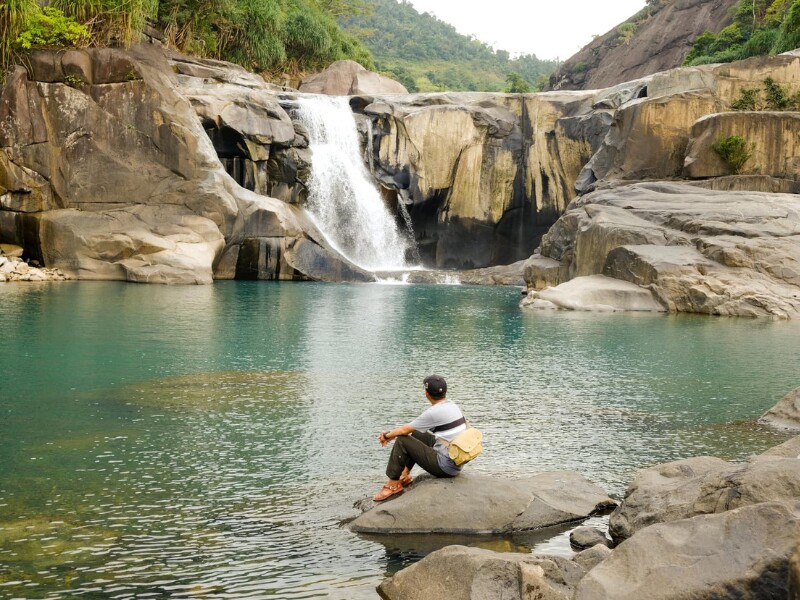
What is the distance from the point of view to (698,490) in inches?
261

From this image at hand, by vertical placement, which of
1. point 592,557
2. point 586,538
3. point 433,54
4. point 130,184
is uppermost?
point 433,54

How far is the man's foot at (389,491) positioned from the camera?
7.73m

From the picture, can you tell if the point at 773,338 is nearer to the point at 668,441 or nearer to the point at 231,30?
the point at 668,441

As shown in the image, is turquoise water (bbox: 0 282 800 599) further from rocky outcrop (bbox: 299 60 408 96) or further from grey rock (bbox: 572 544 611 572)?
rocky outcrop (bbox: 299 60 408 96)

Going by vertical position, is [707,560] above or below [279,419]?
above

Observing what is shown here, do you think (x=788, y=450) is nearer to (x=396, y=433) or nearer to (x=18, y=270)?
(x=396, y=433)

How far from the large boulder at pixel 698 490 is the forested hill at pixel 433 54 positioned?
82117 mm

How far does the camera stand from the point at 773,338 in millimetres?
20484

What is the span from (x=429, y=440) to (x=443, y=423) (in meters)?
0.21

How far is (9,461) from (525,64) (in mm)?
124416

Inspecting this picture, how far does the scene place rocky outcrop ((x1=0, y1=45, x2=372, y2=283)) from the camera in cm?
3191

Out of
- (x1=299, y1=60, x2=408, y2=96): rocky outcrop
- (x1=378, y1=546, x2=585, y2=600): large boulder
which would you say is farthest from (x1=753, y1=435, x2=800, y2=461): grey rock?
(x1=299, y1=60, x2=408, y2=96): rocky outcrop

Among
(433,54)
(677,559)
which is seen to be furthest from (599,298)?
(433,54)

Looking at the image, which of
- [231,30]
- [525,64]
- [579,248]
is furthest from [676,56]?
[525,64]
